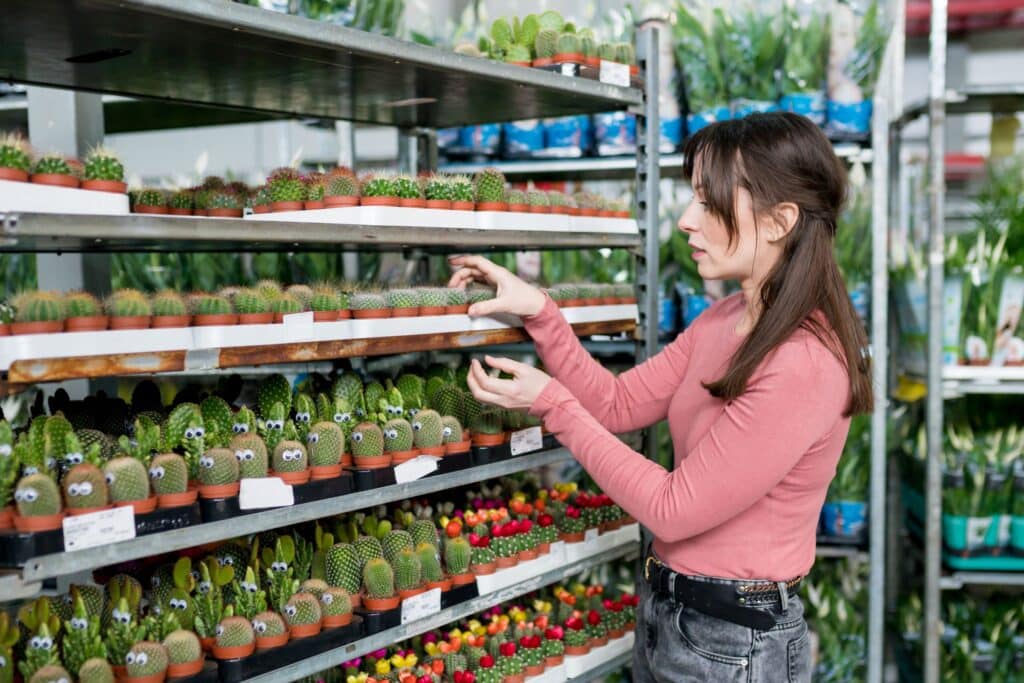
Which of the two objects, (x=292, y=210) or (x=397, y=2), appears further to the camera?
(x=397, y=2)

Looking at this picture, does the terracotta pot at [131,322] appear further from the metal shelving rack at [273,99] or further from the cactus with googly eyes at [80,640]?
the cactus with googly eyes at [80,640]

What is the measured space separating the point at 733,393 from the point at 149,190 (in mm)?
1400

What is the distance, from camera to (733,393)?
1.88m

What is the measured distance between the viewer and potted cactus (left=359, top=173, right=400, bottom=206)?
2.07 metres

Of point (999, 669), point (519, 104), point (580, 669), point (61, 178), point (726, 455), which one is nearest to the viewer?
point (61, 178)

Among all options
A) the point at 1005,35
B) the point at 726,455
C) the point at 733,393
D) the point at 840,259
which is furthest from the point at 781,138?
the point at 1005,35

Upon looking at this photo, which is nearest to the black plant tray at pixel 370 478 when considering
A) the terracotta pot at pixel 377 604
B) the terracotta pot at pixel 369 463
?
the terracotta pot at pixel 369 463

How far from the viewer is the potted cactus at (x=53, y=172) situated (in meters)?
1.56

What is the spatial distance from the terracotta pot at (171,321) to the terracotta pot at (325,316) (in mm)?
301

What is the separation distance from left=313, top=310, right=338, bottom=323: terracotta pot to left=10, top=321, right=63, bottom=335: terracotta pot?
Result: 55cm

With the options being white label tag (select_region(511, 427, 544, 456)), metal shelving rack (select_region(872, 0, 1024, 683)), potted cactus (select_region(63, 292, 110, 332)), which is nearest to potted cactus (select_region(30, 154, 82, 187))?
potted cactus (select_region(63, 292, 110, 332))

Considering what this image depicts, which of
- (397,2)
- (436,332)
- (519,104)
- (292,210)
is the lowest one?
(436,332)

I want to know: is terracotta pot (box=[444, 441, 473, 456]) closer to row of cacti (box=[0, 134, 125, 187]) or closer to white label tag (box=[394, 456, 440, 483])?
white label tag (box=[394, 456, 440, 483])

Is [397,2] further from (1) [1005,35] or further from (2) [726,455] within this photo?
(1) [1005,35]
